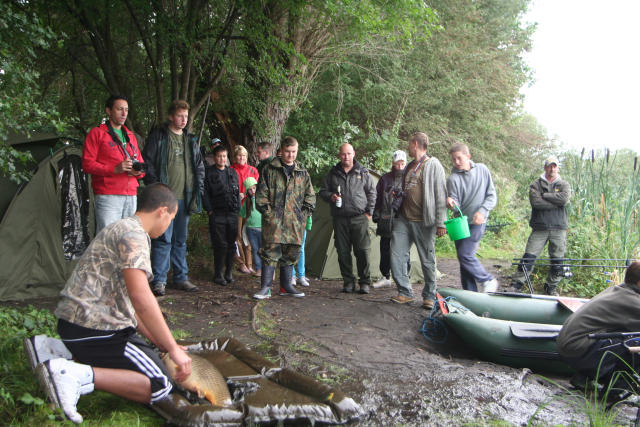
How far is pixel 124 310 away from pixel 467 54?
11766 mm

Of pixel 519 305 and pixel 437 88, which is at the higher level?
pixel 437 88

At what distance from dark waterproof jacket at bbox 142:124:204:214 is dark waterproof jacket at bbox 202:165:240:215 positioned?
46cm

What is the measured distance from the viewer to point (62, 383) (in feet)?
7.23

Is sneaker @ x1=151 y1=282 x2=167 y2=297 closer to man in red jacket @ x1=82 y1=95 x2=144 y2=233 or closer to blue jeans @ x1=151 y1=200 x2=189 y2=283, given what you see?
blue jeans @ x1=151 y1=200 x2=189 y2=283

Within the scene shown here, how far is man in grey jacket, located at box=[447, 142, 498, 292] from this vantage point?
5.14 meters

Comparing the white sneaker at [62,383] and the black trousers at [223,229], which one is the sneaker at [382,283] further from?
the white sneaker at [62,383]

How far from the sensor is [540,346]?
3.80 metres

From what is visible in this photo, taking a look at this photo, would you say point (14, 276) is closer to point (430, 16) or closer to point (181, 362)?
point (181, 362)

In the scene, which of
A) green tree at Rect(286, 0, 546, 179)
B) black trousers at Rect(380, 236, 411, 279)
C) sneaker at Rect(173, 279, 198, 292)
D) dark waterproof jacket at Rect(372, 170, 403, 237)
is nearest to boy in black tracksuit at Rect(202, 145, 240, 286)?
sneaker at Rect(173, 279, 198, 292)

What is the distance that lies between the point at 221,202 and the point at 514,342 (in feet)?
12.7

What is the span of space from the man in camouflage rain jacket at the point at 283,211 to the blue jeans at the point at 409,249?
1.12 m

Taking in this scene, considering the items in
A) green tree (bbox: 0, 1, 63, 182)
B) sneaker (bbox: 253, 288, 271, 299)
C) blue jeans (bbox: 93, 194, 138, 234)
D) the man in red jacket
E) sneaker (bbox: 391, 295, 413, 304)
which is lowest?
sneaker (bbox: 391, 295, 413, 304)

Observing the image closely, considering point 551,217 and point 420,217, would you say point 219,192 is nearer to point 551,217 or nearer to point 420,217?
point 420,217

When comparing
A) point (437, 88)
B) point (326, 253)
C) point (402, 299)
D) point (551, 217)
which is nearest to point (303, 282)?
point (326, 253)
